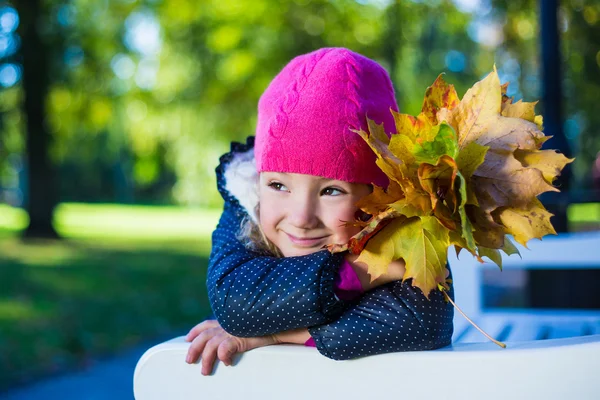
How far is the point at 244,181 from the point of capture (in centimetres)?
201

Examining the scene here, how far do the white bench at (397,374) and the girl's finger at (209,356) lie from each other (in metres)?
0.02

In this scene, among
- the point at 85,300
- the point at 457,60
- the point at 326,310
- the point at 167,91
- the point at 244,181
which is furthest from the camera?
the point at 167,91

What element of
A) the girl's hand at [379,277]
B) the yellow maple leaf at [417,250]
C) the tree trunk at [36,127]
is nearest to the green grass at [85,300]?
the tree trunk at [36,127]

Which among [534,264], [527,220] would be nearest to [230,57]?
[534,264]

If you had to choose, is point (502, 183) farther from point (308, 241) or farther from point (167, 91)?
point (167, 91)

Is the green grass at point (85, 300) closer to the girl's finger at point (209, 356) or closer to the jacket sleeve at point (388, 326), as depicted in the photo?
the girl's finger at point (209, 356)


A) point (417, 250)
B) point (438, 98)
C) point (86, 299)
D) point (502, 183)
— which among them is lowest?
point (86, 299)

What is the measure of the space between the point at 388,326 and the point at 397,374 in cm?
11

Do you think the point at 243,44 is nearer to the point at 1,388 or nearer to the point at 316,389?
the point at 1,388

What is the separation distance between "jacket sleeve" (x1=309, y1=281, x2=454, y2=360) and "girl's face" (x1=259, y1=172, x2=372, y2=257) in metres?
0.19

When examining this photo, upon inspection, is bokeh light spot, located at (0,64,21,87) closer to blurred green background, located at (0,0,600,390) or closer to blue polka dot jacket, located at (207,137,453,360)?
blurred green background, located at (0,0,600,390)

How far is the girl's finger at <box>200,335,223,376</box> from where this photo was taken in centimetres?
149

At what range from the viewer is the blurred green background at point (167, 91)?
22.0ft

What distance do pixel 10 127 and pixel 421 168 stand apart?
1435 cm
